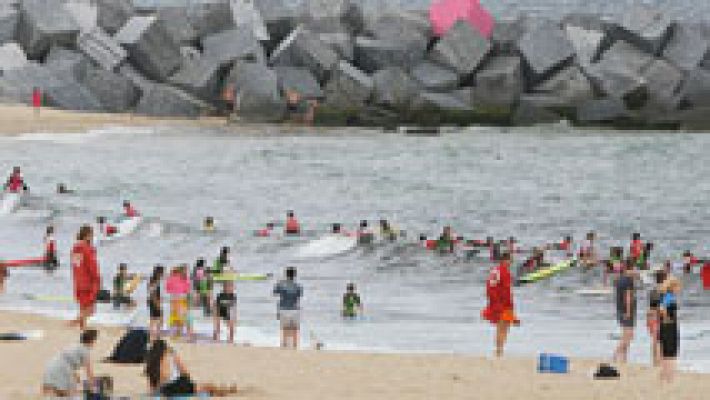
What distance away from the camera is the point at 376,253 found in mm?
31172

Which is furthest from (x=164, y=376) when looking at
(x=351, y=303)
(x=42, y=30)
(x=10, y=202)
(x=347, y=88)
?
(x=42, y=30)

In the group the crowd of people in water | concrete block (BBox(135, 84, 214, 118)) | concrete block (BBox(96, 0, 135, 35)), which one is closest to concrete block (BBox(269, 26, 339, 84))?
concrete block (BBox(135, 84, 214, 118))

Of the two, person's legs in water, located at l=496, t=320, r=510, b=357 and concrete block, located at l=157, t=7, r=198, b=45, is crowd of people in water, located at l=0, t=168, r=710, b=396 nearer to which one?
person's legs in water, located at l=496, t=320, r=510, b=357

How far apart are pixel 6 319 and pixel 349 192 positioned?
23.6m

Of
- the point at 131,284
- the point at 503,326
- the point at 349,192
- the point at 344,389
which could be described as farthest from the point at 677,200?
the point at 344,389

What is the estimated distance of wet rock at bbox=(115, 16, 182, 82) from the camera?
58.9m

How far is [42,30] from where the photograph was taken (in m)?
60.4

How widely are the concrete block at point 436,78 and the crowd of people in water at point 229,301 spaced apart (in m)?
27.5

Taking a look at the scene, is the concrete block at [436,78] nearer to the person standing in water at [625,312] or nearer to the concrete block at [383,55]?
the concrete block at [383,55]

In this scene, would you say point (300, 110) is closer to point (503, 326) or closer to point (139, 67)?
point (139, 67)

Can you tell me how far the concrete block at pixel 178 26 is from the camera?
61.8 meters

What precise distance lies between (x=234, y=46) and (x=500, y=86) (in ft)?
31.6

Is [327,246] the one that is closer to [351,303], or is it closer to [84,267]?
[351,303]

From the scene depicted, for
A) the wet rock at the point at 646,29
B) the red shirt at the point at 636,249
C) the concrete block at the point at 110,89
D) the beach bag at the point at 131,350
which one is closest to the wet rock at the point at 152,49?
the concrete block at the point at 110,89
